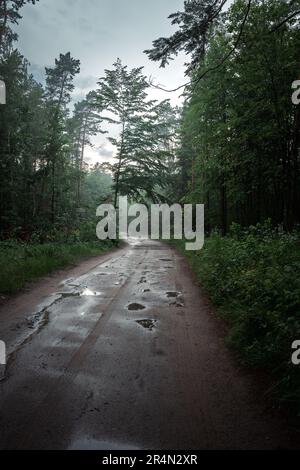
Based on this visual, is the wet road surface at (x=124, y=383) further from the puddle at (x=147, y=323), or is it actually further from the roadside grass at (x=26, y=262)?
the roadside grass at (x=26, y=262)

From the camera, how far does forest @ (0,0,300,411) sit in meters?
5.17

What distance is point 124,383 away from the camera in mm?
4121

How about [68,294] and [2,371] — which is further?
[68,294]

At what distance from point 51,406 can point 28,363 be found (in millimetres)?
1267

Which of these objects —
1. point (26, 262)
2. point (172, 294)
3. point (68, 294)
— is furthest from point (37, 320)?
point (26, 262)

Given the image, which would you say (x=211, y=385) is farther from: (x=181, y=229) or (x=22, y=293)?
(x=181, y=229)

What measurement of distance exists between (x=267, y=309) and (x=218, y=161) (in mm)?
12647

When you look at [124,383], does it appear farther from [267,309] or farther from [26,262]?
[26,262]

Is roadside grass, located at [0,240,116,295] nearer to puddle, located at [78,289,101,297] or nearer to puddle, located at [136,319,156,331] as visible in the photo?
puddle, located at [78,289,101,297]

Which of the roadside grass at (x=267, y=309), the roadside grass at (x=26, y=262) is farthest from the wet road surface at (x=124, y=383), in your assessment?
the roadside grass at (x=26, y=262)

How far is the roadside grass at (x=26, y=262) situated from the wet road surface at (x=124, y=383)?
1.53m

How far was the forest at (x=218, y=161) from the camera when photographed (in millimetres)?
5168

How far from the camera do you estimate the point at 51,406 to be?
3533mm
